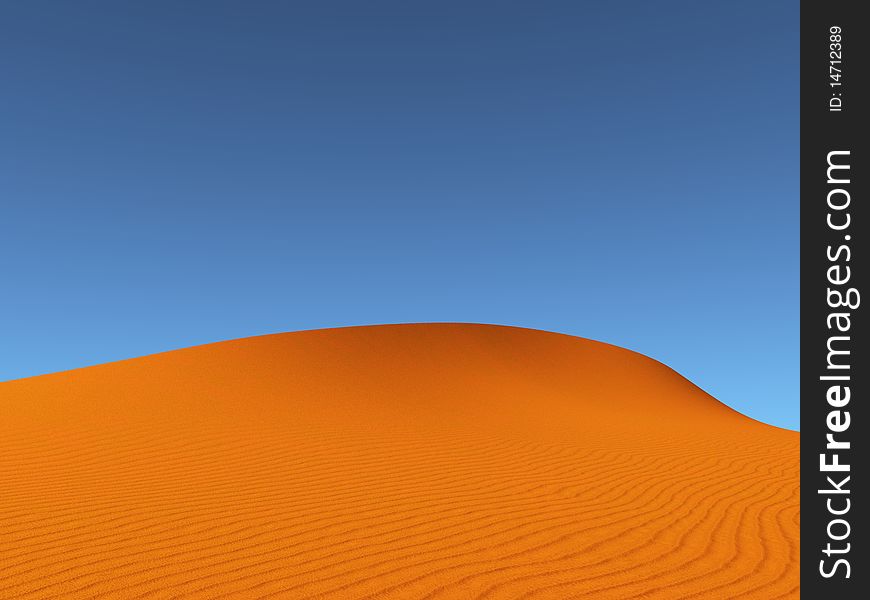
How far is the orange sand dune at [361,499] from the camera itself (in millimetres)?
4152

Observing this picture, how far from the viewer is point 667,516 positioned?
6.09 m

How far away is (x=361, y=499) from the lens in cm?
656

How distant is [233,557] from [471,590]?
183 cm

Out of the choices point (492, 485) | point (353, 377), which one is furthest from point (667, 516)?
point (353, 377)
